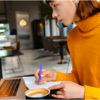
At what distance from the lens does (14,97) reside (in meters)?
0.68

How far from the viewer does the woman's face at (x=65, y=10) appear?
0.75 metres

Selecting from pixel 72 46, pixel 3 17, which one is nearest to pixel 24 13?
pixel 3 17

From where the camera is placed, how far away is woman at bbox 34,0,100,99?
0.61 metres

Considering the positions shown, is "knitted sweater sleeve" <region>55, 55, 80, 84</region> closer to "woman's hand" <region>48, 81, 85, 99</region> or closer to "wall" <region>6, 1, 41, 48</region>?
"woman's hand" <region>48, 81, 85, 99</region>

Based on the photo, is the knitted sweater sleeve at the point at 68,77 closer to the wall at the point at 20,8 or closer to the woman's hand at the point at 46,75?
the woman's hand at the point at 46,75

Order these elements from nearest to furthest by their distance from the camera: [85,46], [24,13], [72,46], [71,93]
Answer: [71,93], [85,46], [72,46], [24,13]

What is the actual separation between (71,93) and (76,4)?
44 centimetres

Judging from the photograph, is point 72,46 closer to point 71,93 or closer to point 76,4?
point 76,4

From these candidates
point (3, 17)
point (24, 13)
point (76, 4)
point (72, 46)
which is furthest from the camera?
point (24, 13)

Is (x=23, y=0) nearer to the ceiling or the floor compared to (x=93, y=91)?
nearer to the ceiling

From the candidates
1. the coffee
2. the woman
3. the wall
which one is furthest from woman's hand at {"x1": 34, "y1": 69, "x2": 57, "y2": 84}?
the wall

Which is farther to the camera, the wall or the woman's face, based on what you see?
the wall

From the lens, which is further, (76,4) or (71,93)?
(76,4)

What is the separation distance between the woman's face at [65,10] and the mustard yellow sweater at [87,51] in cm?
6
